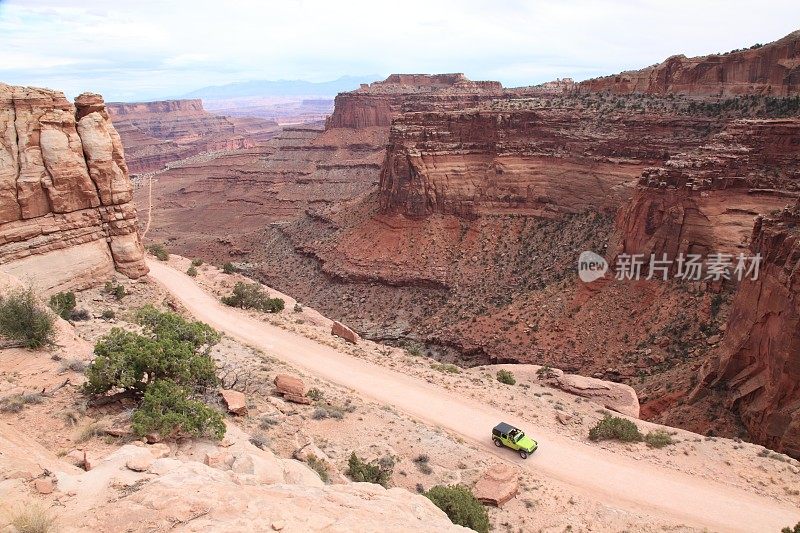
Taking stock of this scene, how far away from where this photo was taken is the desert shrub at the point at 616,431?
751 inches

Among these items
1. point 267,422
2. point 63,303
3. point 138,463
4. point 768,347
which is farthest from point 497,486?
point 63,303

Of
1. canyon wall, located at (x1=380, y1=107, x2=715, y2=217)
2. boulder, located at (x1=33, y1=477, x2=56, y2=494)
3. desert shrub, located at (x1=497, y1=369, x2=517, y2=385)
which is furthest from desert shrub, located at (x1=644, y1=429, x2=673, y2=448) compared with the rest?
canyon wall, located at (x1=380, y1=107, x2=715, y2=217)

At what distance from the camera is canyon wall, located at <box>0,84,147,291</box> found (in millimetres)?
22375

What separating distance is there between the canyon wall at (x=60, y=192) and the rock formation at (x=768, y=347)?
31022 millimetres

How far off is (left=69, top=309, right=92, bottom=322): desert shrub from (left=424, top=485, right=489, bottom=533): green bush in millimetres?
17784

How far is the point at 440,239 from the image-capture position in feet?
161

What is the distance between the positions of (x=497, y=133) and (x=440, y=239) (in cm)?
1161

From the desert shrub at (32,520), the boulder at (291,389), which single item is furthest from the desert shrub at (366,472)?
the desert shrub at (32,520)

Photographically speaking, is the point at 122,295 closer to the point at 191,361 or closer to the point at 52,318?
the point at 52,318

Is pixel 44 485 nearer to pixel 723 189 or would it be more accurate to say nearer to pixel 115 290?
pixel 115 290

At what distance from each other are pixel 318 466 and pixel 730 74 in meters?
48.2

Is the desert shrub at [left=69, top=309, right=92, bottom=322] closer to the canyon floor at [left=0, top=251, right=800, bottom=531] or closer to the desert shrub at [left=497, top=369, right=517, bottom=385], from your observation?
the canyon floor at [left=0, top=251, right=800, bottom=531]

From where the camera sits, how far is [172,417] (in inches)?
470

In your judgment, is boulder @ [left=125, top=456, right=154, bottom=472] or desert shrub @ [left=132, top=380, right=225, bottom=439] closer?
boulder @ [left=125, top=456, right=154, bottom=472]
